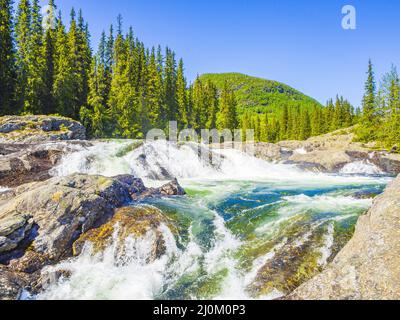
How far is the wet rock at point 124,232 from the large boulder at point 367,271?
419cm

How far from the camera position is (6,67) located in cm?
3806

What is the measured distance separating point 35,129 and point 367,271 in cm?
2891

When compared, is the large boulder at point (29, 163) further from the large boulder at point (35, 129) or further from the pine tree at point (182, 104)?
the pine tree at point (182, 104)

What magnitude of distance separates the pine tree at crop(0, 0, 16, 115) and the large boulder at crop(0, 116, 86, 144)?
453 inches

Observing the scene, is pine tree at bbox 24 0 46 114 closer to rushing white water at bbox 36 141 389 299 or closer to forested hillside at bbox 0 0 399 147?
forested hillside at bbox 0 0 399 147

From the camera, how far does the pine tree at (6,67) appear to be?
37.1m

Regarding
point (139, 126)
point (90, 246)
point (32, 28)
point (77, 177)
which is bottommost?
point (90, 246)

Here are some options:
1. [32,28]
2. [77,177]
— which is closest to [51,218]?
[77,177]

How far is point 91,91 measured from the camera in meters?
45.9

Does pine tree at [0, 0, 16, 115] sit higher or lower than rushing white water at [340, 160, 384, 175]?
higher

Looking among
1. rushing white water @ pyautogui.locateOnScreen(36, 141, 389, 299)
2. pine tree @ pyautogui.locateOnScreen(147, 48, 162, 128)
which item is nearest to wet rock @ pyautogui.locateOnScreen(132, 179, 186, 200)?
rushing white water @ pyautogui.locateOnScreen(36, 141, 389, 299)

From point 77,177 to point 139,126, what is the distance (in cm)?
3961

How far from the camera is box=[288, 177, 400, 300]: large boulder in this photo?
199 inches
